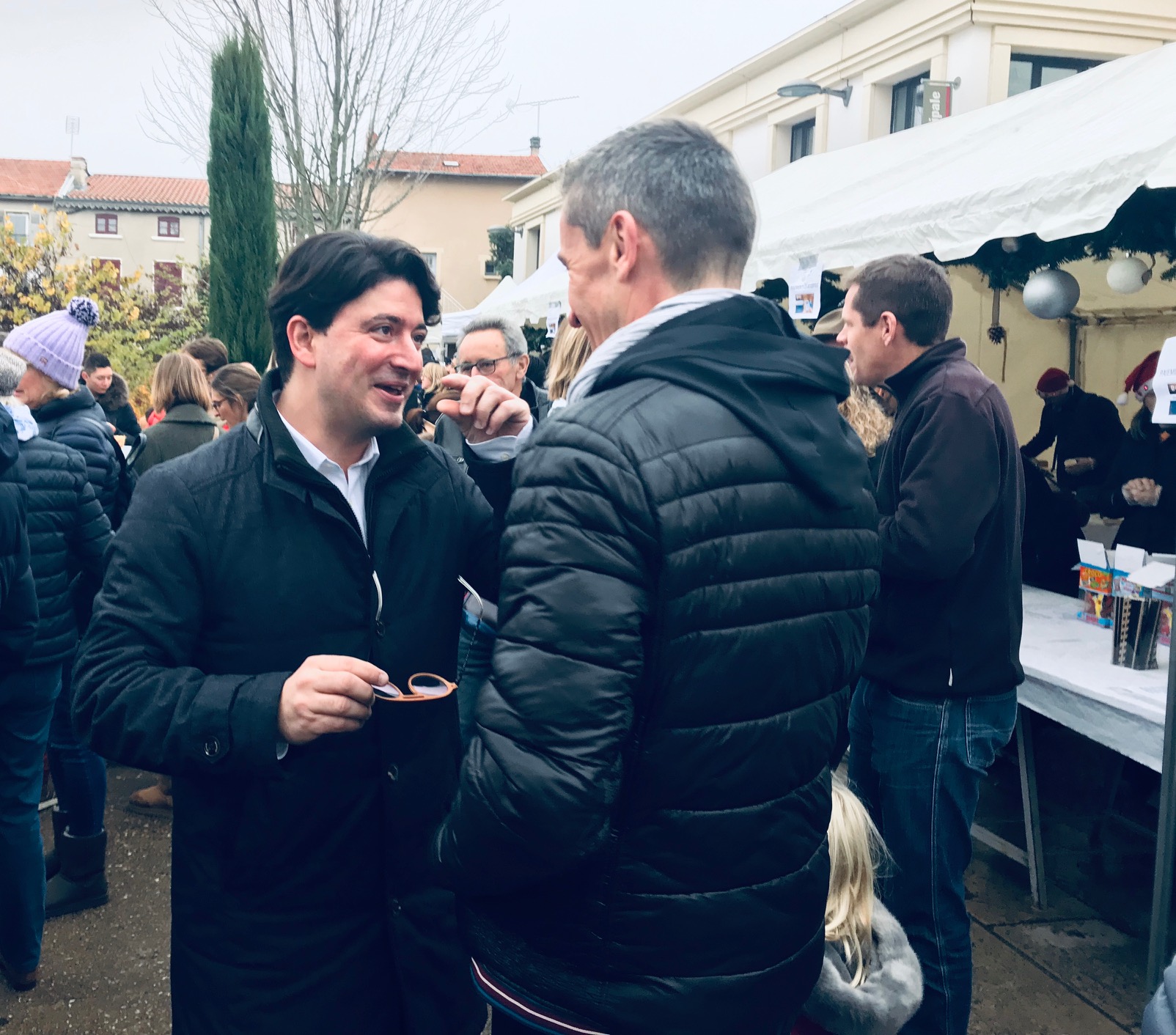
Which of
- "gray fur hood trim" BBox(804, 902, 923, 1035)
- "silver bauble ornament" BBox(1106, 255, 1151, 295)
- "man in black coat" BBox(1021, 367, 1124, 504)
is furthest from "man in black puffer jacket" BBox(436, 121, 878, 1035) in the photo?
"man in black coat" BBox(1021, 367, 1124, 504)

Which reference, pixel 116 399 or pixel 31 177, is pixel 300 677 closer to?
pixel 116 399

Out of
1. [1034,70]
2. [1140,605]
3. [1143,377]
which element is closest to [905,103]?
[1034,70]

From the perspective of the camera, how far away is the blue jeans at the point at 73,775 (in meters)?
3.89

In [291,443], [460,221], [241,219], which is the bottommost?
[291,443]

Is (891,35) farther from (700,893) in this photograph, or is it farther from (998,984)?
(700,893)

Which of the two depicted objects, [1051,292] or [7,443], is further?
[1051,292]

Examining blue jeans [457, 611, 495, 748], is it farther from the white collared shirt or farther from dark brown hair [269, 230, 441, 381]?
dark brown hair [269, 230, 441, 381]

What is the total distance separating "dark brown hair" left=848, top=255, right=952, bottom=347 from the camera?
9.37ft

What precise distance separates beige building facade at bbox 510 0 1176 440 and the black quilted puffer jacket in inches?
248

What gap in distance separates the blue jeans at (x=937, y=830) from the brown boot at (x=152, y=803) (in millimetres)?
3567

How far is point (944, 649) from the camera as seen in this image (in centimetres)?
268

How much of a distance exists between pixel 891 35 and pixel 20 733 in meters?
14.4

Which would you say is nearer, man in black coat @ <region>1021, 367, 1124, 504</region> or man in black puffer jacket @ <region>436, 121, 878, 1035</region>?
man in black puffer jacket @ <region>436, 121, 878, 1035</region>

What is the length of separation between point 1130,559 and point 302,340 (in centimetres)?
305
